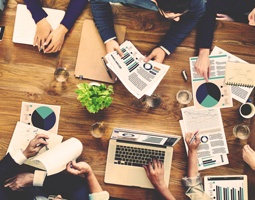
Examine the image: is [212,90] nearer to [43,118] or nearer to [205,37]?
[205,37]

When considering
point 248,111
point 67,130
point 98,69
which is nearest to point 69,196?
point 67,130

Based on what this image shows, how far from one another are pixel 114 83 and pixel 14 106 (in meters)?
0.56

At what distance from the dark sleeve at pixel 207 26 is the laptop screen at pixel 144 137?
0.55 meters

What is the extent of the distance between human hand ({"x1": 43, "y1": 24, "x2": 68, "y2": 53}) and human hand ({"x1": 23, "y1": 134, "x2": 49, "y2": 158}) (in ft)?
1.56

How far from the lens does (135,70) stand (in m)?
Answer: 2.11

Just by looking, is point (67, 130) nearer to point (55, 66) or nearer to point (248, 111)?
point (55, 66)

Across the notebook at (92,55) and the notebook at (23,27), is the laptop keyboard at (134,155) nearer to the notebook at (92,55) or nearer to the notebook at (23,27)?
the notebook at (92,55)

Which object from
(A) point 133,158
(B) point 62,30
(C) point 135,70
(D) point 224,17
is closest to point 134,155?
(A) point 133,158

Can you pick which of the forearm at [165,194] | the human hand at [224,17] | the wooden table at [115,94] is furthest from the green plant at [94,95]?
the human hand at [224,17]

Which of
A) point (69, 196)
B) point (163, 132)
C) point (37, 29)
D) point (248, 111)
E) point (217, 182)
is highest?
point (37, 29)

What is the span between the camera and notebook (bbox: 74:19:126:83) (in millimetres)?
2123

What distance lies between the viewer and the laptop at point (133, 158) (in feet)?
6.91

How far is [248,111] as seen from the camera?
2.15 metres

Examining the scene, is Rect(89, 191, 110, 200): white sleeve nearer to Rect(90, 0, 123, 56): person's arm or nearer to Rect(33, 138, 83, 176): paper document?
Rect(33, 138, 83, 176): paper document
